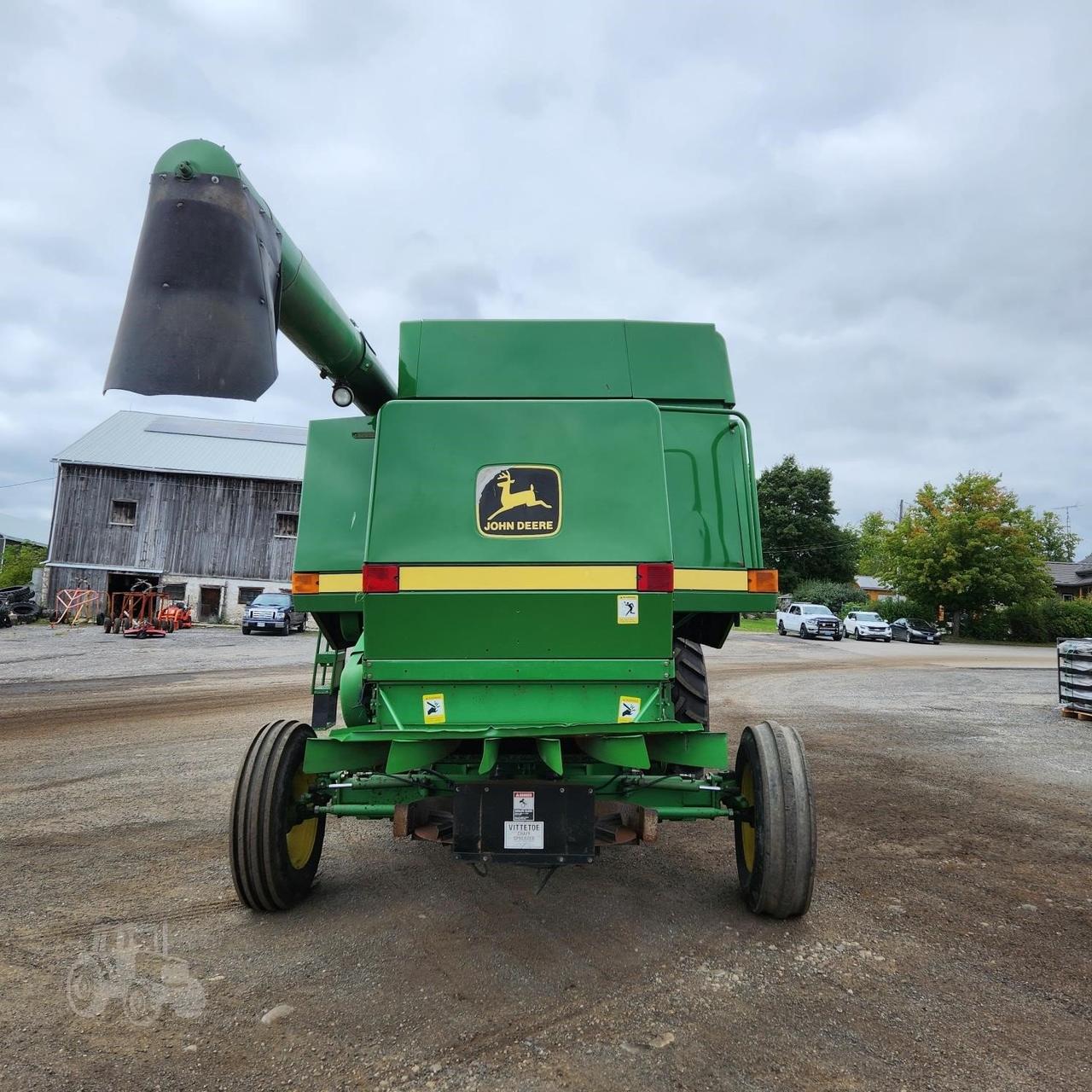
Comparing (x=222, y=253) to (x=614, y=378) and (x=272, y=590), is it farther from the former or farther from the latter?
(x=272, y=590)

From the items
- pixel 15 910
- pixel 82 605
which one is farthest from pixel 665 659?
pixel 82 605

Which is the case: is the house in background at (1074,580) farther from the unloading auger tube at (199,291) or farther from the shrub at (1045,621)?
the unloading auger tube at (199,291)

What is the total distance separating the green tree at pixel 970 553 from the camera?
40000 millimetres

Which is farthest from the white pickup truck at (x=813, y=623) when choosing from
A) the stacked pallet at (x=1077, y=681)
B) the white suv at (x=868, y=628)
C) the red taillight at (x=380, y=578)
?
the red taillight at (x=380, y=578)

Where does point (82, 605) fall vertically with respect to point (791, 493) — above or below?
below

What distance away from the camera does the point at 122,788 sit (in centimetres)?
632

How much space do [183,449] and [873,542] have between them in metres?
43.2

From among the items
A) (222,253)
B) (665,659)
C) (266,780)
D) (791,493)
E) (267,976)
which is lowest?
(267,976)

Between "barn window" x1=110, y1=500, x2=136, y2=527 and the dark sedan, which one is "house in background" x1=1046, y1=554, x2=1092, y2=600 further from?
"barn window" x1=110, y1=500, x2=136, y2=527

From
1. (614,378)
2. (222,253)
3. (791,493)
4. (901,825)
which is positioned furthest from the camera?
(791,493)

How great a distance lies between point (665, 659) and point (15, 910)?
342 cm

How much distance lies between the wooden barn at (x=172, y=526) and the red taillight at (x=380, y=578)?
2773 centimetres

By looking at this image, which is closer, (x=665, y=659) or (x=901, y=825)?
(x=665, y=659)

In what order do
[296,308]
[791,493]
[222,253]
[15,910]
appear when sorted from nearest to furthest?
[222,253] → [296,308] → [15,910] → [791,493]
